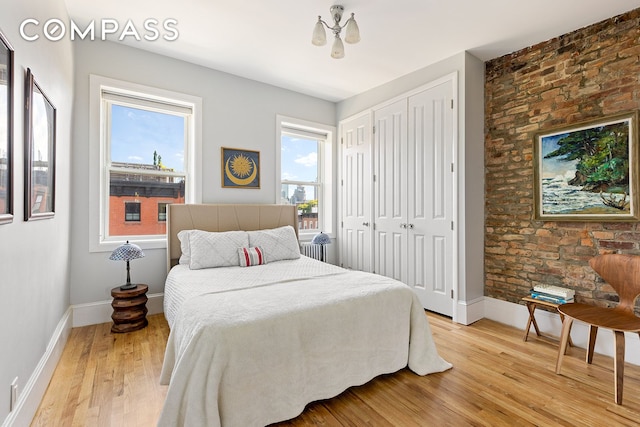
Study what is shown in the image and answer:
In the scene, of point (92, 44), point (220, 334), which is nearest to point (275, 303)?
point (220, 334)

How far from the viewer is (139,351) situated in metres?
2.44

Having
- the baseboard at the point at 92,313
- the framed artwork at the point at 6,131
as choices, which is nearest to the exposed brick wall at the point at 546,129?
the framed artwork at the point at 6,131

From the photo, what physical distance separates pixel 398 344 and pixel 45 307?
237 cm

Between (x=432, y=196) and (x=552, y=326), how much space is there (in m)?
1.62

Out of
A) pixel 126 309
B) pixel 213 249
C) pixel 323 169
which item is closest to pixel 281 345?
pixel 213 249

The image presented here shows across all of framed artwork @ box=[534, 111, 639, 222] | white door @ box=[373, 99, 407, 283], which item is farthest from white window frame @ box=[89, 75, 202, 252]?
framed artwork @ box=[534, 111, 639, 222]

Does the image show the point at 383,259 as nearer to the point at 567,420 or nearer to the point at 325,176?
the point at 325,176

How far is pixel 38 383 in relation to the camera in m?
1.74

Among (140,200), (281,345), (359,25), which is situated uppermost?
(359,25)

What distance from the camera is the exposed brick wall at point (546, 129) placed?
2.45 metres

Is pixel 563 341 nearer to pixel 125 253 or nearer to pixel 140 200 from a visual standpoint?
pixel 125 253

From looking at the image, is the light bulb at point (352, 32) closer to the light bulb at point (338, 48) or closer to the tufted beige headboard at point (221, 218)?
the light bulb at point (338, 48)

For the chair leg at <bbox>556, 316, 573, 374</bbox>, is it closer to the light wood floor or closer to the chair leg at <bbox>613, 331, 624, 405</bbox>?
the light wood floor

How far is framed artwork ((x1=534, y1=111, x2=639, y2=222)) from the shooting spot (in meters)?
2.39
